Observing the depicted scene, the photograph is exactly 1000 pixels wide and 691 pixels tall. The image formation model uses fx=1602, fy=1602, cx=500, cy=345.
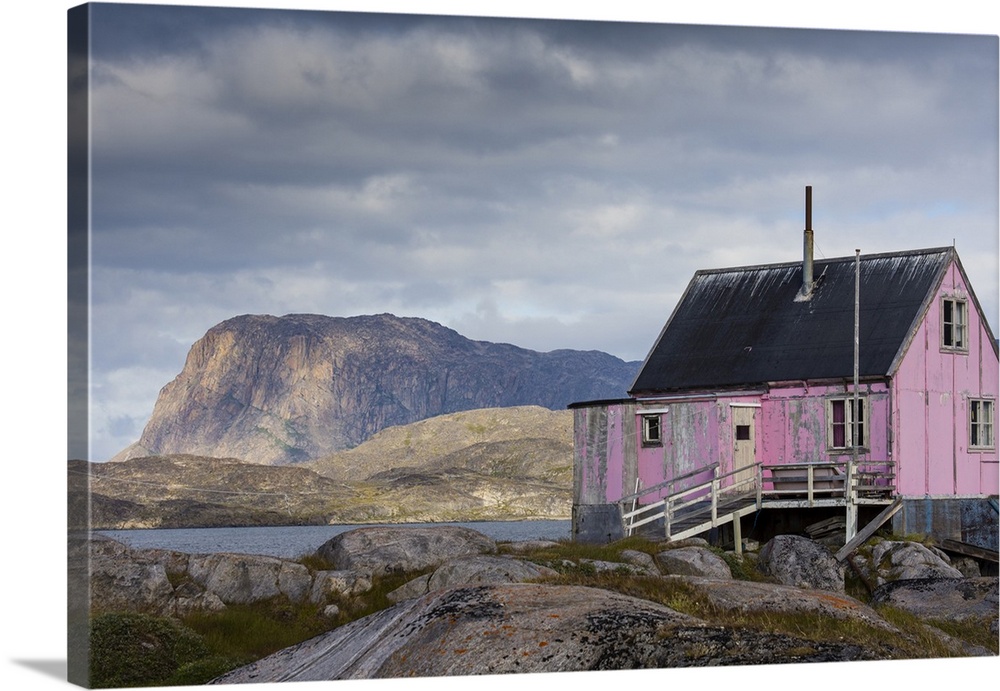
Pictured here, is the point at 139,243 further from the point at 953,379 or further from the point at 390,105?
the point at 953,379

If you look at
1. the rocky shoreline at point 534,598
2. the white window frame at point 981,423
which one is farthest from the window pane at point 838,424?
the rocky shoreline at point 534,598

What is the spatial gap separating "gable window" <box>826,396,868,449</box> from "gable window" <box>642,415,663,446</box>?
3561mm

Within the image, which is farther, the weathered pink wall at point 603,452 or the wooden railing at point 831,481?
the weathered pink wall at point 603,452

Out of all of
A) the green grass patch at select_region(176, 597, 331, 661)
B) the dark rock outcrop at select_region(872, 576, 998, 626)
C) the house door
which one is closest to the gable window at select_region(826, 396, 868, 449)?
the house door

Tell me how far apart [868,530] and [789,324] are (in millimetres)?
5959

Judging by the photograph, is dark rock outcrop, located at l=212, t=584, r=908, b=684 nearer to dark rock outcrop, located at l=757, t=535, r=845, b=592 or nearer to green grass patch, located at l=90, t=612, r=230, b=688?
green grass patch, located at l=90, t=612, r=230, b=688

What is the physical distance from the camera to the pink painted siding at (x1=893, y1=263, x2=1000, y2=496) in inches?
1308

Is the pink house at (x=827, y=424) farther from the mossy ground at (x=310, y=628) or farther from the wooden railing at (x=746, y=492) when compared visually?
the mossy ground at (x=310, y=628)

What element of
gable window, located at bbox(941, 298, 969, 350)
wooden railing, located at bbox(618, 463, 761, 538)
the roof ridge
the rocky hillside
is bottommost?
the rocky hillside

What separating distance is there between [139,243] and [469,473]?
2036 inches

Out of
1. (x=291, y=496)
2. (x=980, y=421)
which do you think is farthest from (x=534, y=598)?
(x=291, y=496)

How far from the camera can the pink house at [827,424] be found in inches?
1299

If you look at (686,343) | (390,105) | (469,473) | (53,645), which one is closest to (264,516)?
(469,473)

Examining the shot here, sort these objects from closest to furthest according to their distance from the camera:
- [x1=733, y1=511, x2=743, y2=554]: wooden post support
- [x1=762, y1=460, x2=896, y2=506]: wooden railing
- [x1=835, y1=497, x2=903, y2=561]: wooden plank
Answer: [x1=835, y1=497, x2=903, y2=561]: wooden plank < [x1=733, y1=511, x2=743, y2=554]: wooden post support < [x1=762, y1=460, x2=896, y2=506]: wooden railing
